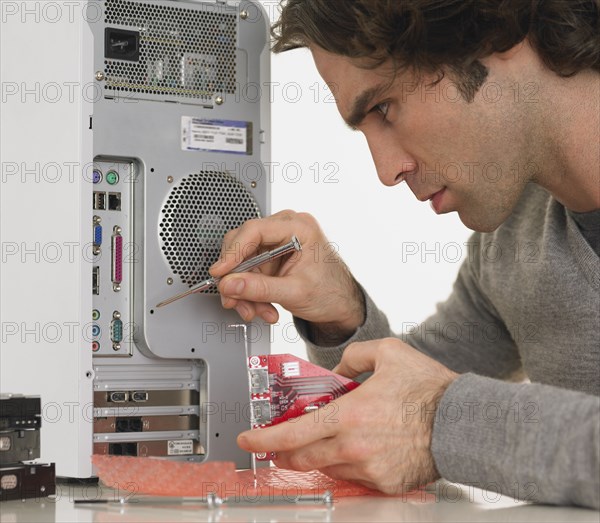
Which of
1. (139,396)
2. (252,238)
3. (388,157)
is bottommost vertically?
(139,396)

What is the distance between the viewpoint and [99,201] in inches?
57.0

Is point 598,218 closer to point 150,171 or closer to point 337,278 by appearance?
point 337,278

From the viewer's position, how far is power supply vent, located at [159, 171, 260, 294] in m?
1.50

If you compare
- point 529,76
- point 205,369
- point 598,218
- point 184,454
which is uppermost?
point 529,76

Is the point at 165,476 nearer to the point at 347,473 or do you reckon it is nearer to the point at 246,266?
the point at 347,473

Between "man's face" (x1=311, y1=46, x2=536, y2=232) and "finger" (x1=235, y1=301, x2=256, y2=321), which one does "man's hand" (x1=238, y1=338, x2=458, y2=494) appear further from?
"man's face" (x1=311, y1=46, x2=536, y2=232)

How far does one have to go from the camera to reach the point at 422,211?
3.39m

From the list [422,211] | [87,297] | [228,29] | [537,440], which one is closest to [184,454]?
[87,297]

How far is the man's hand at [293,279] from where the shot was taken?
4.92ft

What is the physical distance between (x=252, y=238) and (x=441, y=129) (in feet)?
1.25

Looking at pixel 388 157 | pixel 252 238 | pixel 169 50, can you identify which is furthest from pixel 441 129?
pixel 169 50

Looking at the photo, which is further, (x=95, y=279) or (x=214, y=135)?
(x=214, y=135)

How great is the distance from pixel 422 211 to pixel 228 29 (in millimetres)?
1920

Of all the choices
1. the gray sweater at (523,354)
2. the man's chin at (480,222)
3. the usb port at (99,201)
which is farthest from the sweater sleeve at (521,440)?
the usb port at (99,201)
